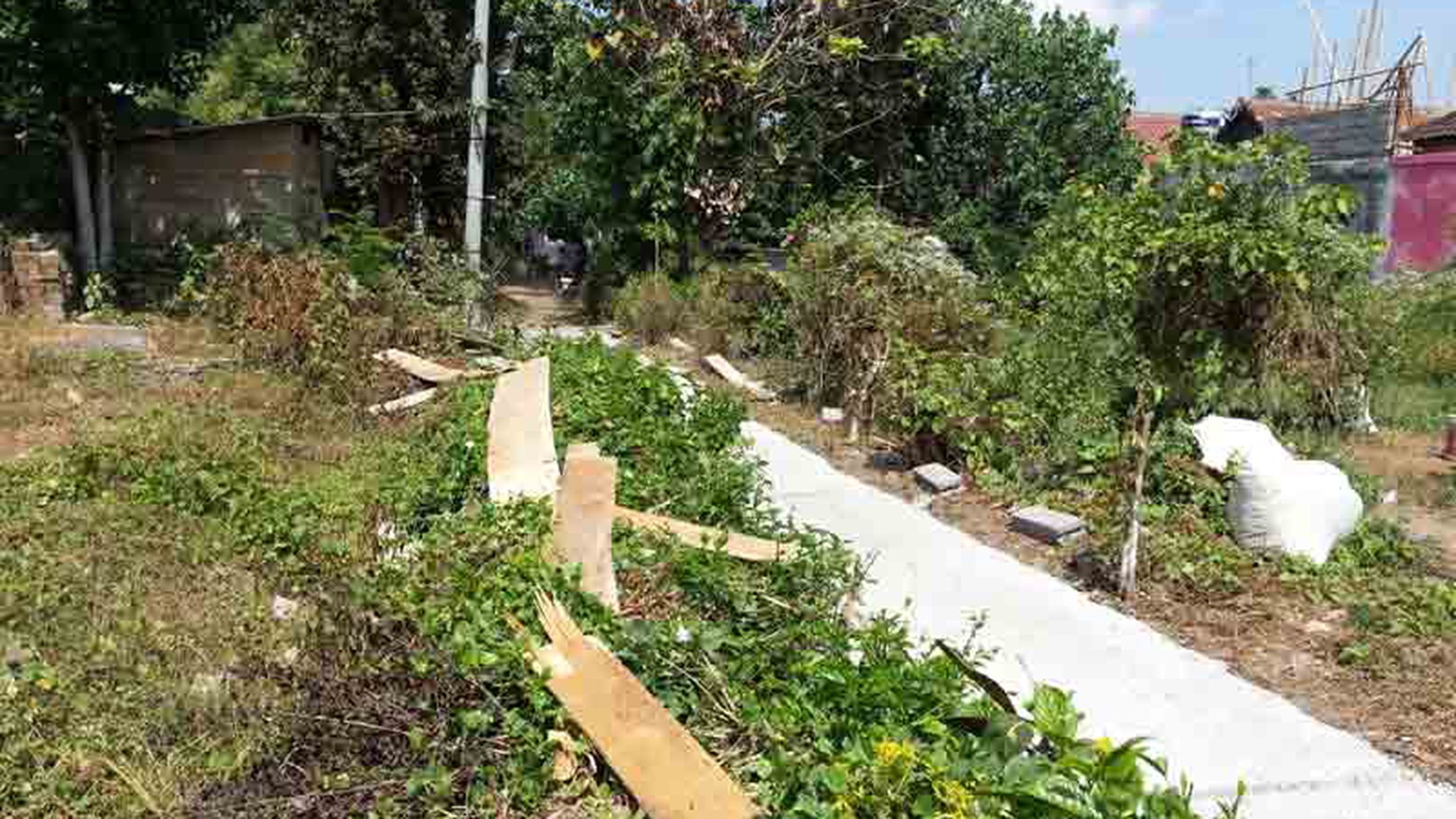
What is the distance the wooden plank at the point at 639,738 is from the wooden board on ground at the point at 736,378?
24.0ft

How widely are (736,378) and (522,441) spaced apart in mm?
5490

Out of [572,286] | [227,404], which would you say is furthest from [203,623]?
[572,286]

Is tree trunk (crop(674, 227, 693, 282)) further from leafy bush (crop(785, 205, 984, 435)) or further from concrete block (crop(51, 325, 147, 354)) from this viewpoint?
concrete block (crop(51, 325, 147, 354))

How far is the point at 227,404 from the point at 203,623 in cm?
435

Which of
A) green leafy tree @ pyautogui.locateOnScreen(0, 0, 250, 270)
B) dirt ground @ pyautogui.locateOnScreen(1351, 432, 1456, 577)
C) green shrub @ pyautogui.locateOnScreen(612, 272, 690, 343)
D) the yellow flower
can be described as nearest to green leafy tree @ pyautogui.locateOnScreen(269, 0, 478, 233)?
green leafy tree @ pyautogui.locateOnScreen(0, 0, 250, 270)

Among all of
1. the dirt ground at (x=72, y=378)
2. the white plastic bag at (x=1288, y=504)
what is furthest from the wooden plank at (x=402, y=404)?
the white plastic bag at (x=1288, y=504)

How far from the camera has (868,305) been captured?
29.0 feet

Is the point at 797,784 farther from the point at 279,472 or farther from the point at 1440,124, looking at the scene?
the point at 1440,124

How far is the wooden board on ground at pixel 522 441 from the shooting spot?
5.33 meters

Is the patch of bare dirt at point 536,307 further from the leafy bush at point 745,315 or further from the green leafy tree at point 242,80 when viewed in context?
the green leafy tree at point 242,80

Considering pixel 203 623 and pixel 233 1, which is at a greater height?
pixel 233 1

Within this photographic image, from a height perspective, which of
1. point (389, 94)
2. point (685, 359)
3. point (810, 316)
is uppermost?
point (389, 94)

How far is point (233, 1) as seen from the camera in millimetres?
13859

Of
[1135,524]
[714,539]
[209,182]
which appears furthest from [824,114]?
[714,539]
